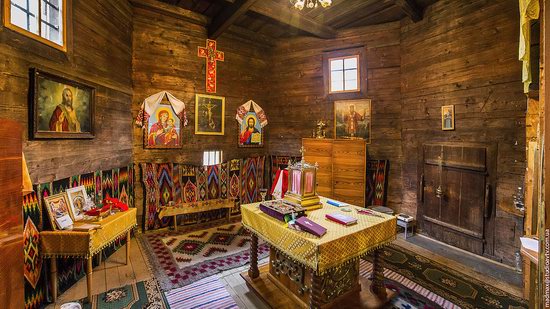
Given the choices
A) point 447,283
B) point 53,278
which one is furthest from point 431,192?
point 53,278

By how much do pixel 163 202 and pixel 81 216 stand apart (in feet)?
6.59

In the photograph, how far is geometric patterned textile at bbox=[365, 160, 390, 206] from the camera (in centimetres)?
581

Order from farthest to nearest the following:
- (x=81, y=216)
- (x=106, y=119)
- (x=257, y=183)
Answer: (x=257, y=183) → (x=106, y=119) → (x=81, y=216)

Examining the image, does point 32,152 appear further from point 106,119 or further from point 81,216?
point 106,119

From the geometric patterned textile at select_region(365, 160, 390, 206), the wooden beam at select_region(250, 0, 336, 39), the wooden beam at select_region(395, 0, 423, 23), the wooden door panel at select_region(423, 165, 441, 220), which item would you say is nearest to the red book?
the wooden door panel at select_region(423, 165, 441, 220)

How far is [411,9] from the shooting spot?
16.0ft

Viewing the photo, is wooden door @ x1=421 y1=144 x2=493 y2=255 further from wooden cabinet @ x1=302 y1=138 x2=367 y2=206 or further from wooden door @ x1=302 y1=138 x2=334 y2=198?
wooden door @ x1=302 y1=138 x2=334 y2=198

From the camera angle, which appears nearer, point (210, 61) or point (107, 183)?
point (107, 183)

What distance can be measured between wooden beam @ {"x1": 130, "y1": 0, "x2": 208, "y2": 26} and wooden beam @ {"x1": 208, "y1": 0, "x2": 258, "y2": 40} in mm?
284

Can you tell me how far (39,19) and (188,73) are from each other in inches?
116

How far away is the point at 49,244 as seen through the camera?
291cm

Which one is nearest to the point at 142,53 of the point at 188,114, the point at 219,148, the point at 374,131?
the point at 188,114

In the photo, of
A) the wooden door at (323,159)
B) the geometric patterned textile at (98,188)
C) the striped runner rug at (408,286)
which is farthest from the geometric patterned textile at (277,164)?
the geometric patterned textile at (98,188)

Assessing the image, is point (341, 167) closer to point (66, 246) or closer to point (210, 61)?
point (210, 61)
